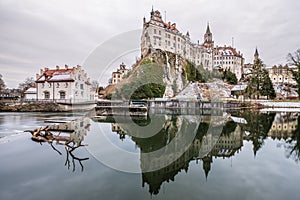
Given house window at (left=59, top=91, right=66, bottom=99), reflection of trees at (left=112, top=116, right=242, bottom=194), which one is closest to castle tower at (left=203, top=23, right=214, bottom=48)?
house window at (left=59, top=91, right=66, bottom=99)

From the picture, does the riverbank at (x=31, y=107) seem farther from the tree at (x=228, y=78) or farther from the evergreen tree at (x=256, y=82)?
the tree at (x=228, y=78)

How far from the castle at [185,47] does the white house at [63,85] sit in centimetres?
2552

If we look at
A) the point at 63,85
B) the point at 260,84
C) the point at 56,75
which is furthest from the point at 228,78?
the point at 56,75

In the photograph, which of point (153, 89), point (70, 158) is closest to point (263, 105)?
point (153, 89)

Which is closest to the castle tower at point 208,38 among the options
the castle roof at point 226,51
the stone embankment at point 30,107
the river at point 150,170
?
the castle roof at point 226,51

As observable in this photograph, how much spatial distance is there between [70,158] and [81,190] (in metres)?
3.17

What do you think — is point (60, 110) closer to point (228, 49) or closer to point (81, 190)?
point (81, 190)

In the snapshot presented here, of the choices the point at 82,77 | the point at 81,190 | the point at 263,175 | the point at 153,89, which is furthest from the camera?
the point at 153,89

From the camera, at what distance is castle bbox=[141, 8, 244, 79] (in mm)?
59344

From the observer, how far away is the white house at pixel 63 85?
36125 millimetres

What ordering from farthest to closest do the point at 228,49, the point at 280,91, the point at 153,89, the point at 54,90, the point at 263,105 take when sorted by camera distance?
the point at 228,49, the point at 280,91, the point at 153,89, the point at 263,105, the point at 54,90

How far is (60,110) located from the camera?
3319cm

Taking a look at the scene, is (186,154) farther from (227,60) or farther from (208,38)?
(208,38)

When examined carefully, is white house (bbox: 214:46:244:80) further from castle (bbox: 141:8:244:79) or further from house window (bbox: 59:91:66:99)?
house window (bbox: 59:91:66:99)
